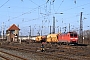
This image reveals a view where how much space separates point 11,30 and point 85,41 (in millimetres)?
54406

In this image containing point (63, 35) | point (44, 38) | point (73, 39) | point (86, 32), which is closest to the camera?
point (73, 39)

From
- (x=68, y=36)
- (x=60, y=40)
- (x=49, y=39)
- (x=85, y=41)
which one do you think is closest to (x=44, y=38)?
(x=49, y=39)

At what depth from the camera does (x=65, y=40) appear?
208 ft

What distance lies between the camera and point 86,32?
359 ft

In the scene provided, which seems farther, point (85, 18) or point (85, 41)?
point (85, 41)

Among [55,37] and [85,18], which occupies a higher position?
[85,18]

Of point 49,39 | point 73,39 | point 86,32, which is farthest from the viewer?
point 86,32

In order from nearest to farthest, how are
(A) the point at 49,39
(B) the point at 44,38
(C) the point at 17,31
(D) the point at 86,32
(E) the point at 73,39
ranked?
1. (E) the point at 73,39
2. (A) the point at 49,39
3. (B) the point at 44,38
4. (D) the point at 86,32
5. (C) the point at 17,31

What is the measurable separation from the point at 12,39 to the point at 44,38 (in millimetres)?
25432

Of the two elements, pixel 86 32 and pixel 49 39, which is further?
pixel 86 32

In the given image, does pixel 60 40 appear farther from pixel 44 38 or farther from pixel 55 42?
pixel 44 38

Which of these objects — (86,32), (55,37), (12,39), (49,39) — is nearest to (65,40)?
(55,37)

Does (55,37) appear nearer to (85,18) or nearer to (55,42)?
(55,42)

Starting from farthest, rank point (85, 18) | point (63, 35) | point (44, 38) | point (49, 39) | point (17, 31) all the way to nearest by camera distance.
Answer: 1. point (17, 31)
2. point (44, 38)
3. point (49, 39)
4. point (85, 18)
5. point (63, 35)
